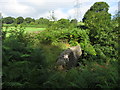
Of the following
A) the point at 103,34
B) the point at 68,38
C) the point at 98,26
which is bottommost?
the point at 68,38

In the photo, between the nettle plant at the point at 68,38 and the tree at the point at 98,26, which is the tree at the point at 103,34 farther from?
the nettle plant at the point at 68,38

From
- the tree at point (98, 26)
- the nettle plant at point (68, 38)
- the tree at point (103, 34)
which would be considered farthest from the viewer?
the tree at point (98, 26)

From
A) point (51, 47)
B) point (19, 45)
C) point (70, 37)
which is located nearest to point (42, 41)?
point (51, 47)

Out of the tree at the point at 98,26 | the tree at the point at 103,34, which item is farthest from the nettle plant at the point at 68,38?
the tree at the point at 98,26

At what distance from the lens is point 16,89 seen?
1.98m

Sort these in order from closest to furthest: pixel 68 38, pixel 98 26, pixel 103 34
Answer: pixel 68 38 < pixel 103 34 < pixel 98 26

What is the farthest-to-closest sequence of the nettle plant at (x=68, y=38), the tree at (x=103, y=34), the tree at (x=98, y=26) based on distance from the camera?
the tree at (x=98, y=26), the tree at (x=103, y=34), the nettle plant at (x=68, y=38)

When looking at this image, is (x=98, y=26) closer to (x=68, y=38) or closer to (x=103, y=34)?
(x=103, y=34)

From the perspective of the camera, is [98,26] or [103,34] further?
[98,26]

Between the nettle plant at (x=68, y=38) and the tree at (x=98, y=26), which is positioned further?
the tree at (x=98, y=26)

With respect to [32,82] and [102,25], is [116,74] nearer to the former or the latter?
[32,82]

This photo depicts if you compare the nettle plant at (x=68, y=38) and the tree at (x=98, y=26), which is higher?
the tree at (x=98, y=26)

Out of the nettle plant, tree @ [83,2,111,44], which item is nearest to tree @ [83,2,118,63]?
tree @ [83,2,111,44]

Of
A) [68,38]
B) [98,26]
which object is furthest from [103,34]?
[68,38]
